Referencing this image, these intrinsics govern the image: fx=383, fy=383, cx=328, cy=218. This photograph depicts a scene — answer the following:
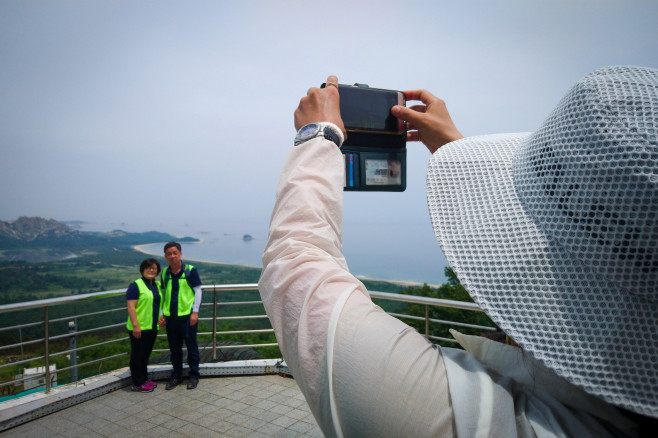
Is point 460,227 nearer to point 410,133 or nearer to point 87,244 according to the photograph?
point 410,133

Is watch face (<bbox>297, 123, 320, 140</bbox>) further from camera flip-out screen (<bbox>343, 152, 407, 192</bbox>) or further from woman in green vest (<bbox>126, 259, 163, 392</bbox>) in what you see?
woman in green vest (<bbox>126, 259, 163, 392</bbox>)

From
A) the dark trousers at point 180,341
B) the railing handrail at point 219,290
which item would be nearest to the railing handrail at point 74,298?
the railing handrail at point 219,290

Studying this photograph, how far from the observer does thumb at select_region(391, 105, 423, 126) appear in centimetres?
105

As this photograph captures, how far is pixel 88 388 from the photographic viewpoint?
3668mm

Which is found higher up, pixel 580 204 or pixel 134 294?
pixel 580 204

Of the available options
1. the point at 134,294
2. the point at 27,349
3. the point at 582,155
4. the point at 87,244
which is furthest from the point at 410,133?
the point at 87,244

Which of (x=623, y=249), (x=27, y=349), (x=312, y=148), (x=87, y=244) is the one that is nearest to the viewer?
(x=623, y=249)

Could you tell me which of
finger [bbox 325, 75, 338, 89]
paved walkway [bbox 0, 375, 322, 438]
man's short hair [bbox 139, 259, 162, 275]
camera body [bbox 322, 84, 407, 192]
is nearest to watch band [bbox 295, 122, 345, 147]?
finger [bbox 325, 75, 338, 89]

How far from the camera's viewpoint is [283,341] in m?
0.55

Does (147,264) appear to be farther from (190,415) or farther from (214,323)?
(190,415)

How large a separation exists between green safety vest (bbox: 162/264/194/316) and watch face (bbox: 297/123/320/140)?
3696mm

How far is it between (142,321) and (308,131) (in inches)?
152

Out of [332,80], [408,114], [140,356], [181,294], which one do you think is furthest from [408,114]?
[140,356]

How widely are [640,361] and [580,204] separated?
187 mm
